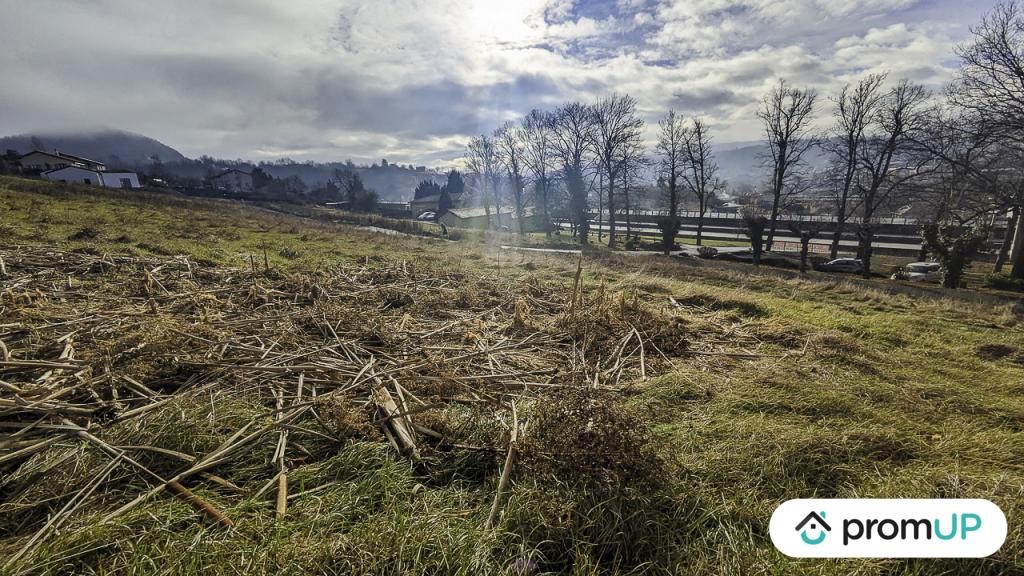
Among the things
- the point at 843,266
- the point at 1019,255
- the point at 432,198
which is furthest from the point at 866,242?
the point at 432,198

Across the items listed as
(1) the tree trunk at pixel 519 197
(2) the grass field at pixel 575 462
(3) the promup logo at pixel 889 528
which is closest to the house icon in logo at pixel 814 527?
(3) the promup logo at pixel 889 528

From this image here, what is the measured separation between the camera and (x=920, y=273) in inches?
1012

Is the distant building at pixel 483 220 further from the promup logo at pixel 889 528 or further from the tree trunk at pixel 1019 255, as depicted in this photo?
the promup logo at pixel 889 528

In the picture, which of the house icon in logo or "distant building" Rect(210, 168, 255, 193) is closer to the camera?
the house icon in logo

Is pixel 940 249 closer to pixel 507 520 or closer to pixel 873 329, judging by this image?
pixel 873 329

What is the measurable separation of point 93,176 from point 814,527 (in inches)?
3477

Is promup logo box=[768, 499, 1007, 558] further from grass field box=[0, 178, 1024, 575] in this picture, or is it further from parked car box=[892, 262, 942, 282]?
parked car box=[892, 262, 942, 282]

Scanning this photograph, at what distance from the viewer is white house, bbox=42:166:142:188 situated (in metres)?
54.5

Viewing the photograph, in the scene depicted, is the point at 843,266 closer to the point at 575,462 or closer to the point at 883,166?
the point at 883,166

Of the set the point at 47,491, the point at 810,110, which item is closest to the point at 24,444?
the point at 47,491

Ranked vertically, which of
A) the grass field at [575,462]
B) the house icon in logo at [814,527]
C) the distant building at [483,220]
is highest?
the distant building at [483,220]

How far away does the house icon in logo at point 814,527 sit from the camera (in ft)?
8.29

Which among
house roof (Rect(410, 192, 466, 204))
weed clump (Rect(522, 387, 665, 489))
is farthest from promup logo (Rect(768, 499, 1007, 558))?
house roof (Rect(410, 192, 466, 204))

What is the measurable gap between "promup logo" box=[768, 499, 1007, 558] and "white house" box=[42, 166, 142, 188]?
76.3m
